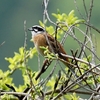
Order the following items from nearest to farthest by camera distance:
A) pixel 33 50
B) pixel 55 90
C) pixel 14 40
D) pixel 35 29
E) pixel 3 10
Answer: pixel 55 90
pixel 33 50
pixel 35 29
pixel 14 40
pixel 3 10

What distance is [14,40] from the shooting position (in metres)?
28.6

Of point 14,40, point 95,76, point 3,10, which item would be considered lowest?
point 95,76

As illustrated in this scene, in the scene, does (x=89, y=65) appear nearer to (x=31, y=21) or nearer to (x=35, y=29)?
(x=35, y=29)

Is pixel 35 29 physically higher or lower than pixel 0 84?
higher

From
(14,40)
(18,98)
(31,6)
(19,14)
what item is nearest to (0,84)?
(18,98)

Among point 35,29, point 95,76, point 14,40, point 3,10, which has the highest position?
point 3,10

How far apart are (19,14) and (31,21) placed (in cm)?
463

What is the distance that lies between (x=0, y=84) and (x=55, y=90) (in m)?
0.38

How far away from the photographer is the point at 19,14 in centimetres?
3400

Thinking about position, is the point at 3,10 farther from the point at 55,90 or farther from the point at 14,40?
the point at 55,90

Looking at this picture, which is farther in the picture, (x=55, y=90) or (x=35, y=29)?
(x=35, y=29)

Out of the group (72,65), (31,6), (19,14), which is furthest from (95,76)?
(31,6)

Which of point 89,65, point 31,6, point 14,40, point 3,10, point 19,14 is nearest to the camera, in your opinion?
point 89,65

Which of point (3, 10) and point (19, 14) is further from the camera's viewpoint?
point (19, 14)
